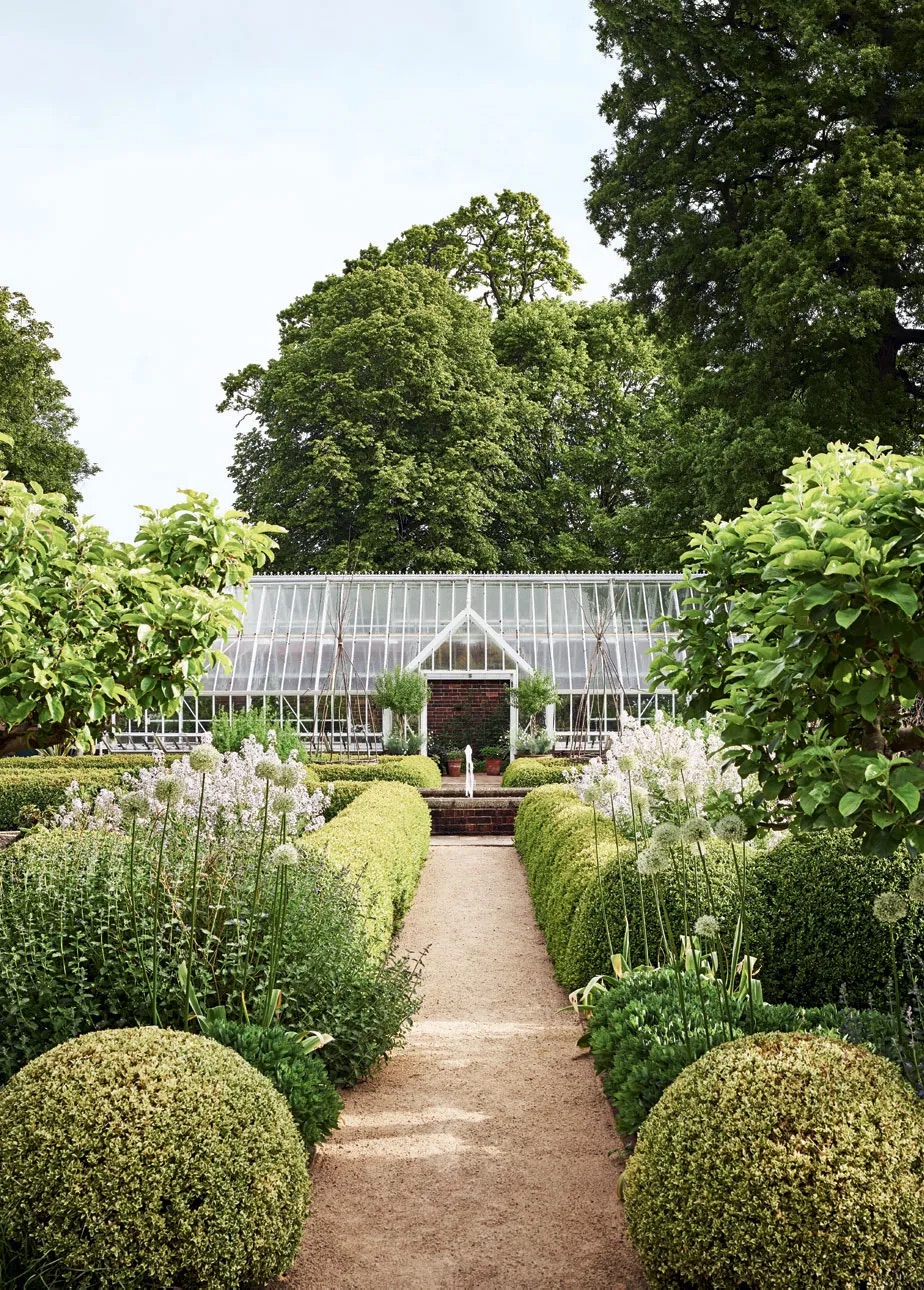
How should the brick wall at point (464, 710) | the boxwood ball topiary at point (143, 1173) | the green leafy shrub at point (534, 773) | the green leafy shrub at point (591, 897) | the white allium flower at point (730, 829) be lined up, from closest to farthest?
the boxwood ball topiary at point (143, 1173) → the white allium flower at point (730, 829) → the green leafy shrub at point (591, 897) → the green leafy shrub at point (534, 773) → the brick wall at point (464, 710)

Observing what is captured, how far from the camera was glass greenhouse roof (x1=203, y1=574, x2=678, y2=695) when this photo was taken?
20.3 metres

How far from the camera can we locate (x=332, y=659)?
818 inches

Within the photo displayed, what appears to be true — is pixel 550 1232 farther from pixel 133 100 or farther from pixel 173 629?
pixel 133 100

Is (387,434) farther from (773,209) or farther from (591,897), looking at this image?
(591,897)

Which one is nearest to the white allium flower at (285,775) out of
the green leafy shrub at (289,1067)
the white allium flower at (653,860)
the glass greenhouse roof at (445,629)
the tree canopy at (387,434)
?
the green leafy shrub at (289,1067)

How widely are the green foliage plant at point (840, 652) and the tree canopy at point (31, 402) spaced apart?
22.7 m

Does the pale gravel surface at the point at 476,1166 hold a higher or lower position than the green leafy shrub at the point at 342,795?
lower

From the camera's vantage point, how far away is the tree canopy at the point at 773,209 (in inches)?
547

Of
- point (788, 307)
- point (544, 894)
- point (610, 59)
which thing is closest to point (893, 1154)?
point (544, 894)

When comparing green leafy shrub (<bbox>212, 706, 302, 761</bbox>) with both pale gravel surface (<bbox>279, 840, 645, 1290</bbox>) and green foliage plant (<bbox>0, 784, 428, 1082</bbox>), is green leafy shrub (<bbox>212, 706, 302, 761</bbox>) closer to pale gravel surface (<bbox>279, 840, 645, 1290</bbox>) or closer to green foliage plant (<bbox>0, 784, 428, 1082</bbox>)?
pale gravel surface (<bbox>279, 840, 645, 1290</bbox>)

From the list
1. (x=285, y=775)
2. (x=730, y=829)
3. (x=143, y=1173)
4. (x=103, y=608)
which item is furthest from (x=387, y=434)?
(x=143, y=1173)

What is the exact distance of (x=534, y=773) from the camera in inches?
589

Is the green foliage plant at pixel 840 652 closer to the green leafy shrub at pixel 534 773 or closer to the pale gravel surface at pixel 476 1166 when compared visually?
the pale gravel surface at pixel 476 1166

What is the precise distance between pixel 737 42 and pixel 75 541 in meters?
14.6
